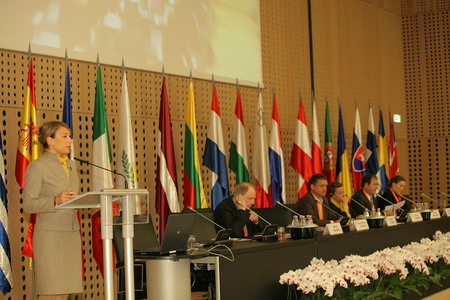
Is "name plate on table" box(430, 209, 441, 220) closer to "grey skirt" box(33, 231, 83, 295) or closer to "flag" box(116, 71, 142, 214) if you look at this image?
"flag" box(116, 71, 142, 214)

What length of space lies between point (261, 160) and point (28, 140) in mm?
3062

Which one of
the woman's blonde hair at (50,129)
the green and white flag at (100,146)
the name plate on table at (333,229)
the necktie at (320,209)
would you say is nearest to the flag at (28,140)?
the green and white flag at (100,146)

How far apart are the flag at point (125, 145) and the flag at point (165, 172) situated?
0.36 meters

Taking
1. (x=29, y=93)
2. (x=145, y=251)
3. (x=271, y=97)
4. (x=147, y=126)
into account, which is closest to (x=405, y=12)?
(x=271, y=97)

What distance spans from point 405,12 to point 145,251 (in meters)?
8.89

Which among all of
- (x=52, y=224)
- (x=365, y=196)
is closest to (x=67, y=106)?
(x=52, y=224)

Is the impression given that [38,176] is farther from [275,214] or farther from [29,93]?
[275,214]

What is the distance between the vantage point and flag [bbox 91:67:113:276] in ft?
18.4

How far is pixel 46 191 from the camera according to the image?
12.3 feet

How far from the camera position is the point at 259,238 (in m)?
4.48

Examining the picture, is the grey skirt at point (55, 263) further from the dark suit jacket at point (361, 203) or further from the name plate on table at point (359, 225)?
the dark suit jacket at point (361, 203)

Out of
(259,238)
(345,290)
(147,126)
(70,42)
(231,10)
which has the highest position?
(231,10)

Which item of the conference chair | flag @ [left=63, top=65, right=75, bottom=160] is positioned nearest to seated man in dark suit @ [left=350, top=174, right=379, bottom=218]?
the conference chair

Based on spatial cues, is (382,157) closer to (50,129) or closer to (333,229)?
(333,229)
